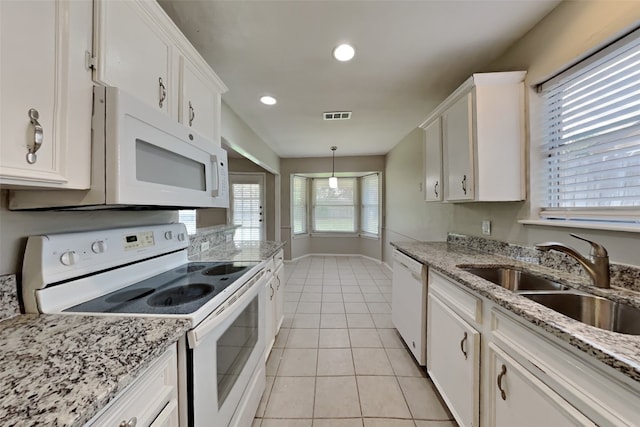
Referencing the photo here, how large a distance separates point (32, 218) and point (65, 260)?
20 centimetres

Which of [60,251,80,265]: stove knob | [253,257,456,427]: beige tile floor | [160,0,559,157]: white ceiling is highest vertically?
[160,0,559,157]: white ceiling

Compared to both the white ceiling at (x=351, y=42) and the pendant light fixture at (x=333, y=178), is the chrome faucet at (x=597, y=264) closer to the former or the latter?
the white ceiling at (x=351, y=42)

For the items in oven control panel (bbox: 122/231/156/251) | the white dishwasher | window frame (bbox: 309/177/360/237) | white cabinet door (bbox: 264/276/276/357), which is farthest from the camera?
window frame (bbox: 309/177/360/237)

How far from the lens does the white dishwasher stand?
6.19 feet

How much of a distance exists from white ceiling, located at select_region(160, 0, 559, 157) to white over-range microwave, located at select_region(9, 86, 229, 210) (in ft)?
3.01

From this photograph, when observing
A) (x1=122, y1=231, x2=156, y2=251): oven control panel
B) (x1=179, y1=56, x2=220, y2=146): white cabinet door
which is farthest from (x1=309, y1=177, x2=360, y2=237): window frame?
(x1=122, y1=231, x2=156, y2=251): oven control panel

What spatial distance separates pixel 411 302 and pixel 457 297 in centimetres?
71

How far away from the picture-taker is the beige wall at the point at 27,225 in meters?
0.88

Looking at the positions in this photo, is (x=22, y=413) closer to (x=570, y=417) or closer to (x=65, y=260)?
(x=65, y=260)

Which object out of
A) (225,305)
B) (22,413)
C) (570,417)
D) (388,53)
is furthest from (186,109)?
(570,417)

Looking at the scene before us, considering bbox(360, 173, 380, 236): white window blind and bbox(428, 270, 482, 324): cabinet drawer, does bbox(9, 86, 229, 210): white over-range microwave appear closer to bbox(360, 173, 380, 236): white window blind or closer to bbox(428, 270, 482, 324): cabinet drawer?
bbox(428, 270, 482, 324): cabinet drawer

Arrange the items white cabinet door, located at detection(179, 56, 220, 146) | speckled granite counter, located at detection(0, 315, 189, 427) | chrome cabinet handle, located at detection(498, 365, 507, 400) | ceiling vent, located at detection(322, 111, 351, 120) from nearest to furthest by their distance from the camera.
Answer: speckled granite counter, located at detection(0, 315, 189, 427)
chrome cabinet handle, located at detection(498, 365, 507, 400)
white cabinet door, located at detection(179, 56, 220, 146)
ceiling vent, located at detection(322, 111, 351, 120)

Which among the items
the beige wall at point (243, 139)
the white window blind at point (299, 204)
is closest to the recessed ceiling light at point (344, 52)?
the beige wall at point (243, 139)

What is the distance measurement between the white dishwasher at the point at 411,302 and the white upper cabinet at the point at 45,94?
78.4 inches
